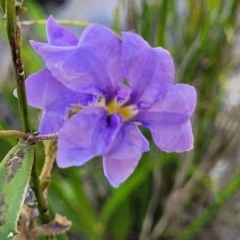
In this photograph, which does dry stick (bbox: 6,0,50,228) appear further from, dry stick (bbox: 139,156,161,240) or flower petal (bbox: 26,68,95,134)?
dry stick (bbox: 139,156,161,240)

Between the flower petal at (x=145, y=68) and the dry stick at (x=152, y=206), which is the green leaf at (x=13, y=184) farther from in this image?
the dry stick at (x=152, y=206)

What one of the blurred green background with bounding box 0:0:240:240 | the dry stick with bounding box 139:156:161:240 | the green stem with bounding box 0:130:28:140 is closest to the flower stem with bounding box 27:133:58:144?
the green stem with bounding box 0:130:28:140

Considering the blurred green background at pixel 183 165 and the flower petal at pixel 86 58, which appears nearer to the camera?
the flower petal at pixel 86 58

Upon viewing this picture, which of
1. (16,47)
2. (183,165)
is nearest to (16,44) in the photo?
(16,47)

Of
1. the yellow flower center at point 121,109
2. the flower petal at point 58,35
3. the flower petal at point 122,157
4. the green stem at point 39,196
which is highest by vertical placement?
the flower petal at point 58,35

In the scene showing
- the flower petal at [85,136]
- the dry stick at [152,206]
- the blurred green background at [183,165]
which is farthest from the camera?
the dry stick at [152,206]

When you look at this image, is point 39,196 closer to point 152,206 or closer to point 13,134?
point 13,134

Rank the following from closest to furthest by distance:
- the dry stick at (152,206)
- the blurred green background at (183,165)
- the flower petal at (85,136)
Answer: the flower petal at (85,136) → the blurred green background at (183,165) → the dry stick at (152,206)

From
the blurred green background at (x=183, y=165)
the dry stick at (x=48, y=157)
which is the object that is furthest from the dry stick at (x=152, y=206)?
the dry stick at (x=48, y=157)
